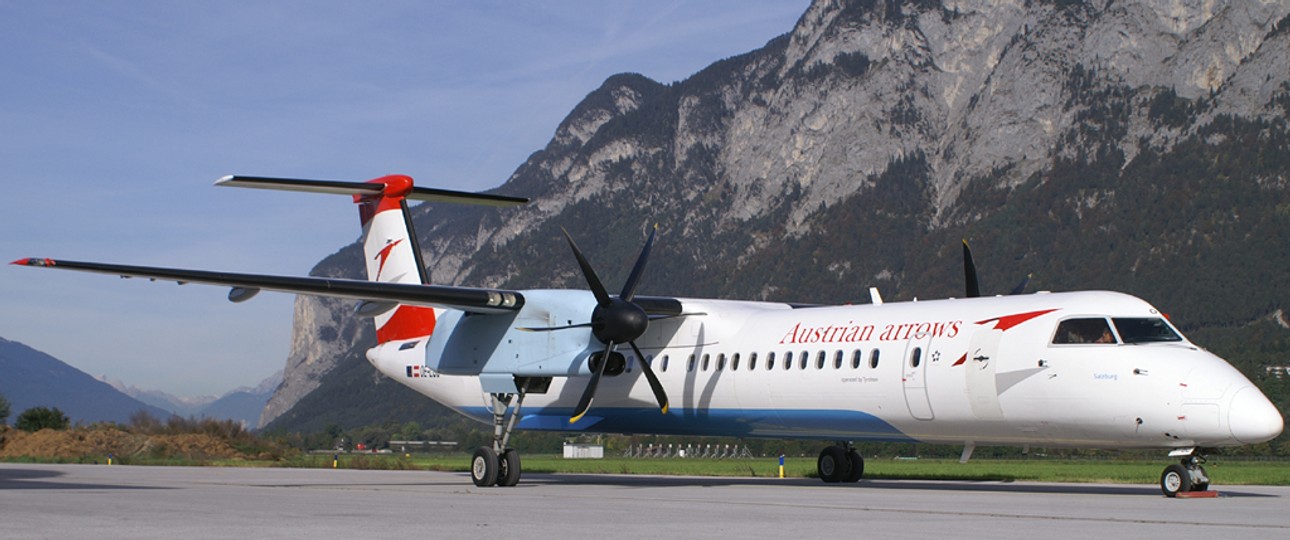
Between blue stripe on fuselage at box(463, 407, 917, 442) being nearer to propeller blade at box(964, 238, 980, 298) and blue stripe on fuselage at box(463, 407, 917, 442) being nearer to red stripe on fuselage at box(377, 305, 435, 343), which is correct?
red stripe on fuselage at box(377, 305, 435, 343)

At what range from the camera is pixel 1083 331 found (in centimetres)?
1888

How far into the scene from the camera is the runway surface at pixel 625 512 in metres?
12.1

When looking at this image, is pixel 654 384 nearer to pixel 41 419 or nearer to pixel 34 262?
pixel 34 262

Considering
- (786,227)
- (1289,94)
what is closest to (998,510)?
(1289,94)

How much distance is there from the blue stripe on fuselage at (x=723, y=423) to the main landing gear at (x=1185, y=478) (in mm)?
4243

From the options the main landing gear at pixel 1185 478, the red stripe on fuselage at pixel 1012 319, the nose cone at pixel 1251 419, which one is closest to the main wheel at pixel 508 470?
the red stripe on fuselage at pixel 1012 319

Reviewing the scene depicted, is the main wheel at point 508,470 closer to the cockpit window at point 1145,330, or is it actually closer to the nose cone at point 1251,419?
the cockpit window at point 1145,330

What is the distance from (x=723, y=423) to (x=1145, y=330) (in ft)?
25.1

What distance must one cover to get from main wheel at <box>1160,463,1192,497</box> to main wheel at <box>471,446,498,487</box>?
10.8 meters

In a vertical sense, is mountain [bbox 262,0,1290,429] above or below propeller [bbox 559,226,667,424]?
above

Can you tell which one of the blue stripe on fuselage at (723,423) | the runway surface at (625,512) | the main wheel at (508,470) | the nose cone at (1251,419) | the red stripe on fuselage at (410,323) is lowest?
the runway surface at (625,512)

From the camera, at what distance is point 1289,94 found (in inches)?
4889

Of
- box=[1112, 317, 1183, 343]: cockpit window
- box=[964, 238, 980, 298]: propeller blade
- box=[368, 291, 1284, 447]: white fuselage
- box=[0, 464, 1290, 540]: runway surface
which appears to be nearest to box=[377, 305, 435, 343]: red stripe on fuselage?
box=[368, 291, 1284, 447]: white fuselage

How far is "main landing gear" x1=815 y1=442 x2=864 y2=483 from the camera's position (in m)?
24.3
